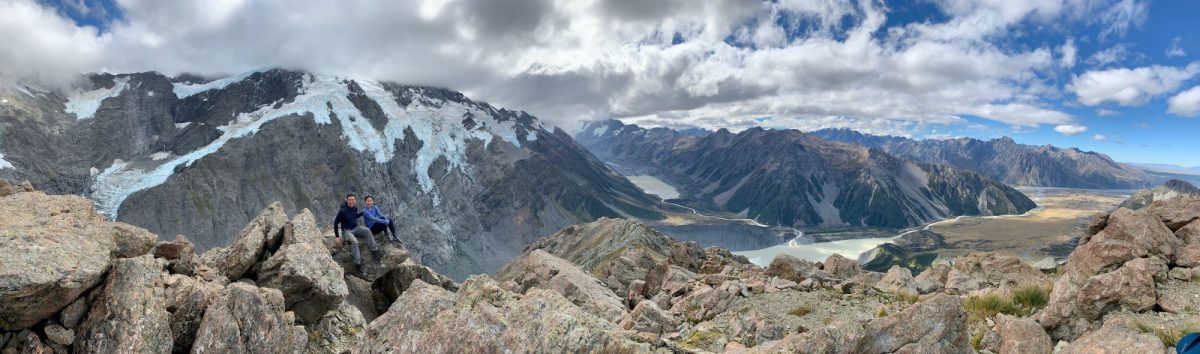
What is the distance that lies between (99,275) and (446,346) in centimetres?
1019

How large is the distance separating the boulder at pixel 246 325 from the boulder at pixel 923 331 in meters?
16.1

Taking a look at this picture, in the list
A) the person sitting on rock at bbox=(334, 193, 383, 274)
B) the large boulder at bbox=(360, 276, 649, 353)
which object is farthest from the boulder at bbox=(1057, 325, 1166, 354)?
the person sitting on rock at bbox=(334, 193, 383, 274)

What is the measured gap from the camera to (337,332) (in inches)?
767

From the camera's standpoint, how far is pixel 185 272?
62.7 feet

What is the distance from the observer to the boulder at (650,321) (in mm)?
20609

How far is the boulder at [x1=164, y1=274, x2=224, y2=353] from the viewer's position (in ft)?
49.9

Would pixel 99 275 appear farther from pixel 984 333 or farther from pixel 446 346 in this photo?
pixel 984 333

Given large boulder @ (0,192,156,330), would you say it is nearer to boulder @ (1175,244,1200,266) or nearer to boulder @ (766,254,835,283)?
boulder @ (766,254,835,283)

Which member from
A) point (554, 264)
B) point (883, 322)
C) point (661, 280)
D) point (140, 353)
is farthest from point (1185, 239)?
point (140, 353)

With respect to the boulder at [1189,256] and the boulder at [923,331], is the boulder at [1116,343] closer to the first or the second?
the boulder at [923,331]

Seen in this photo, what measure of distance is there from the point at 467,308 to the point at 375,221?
51.6 ft

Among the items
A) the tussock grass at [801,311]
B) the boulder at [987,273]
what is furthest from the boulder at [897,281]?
the tussock grass at [801,311]

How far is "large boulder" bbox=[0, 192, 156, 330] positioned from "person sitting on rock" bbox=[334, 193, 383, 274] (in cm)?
925

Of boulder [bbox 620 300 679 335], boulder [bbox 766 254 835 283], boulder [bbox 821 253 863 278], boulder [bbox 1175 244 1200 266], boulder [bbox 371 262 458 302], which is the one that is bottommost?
boulder [bbox 821 253 863 278]
